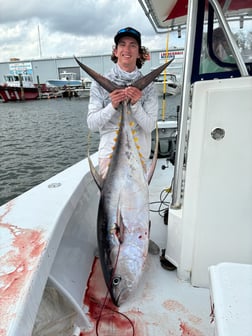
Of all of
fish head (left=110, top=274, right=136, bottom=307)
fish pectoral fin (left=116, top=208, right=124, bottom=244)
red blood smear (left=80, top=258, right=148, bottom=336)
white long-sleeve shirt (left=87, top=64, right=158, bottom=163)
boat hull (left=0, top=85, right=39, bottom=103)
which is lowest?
boat hull (left=0, top=85, right=39, bottom=103)

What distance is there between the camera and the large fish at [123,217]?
151cm

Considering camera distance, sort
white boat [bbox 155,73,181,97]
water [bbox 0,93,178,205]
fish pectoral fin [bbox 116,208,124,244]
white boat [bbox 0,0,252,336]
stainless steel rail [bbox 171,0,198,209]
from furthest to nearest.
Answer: white boat [bbox 155,73,181,97] → water [bbox 0,93,178,205] → stainless steel rail [bbox 171,0,198,209] → fish pectoral fin [bbox 116,208,124,244] → white boat [bbox 0,0,252,336]

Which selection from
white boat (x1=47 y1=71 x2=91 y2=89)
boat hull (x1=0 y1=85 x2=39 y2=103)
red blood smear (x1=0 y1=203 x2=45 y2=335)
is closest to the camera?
red blood smear (x1=0 y1=203 x2=45 y2=335)

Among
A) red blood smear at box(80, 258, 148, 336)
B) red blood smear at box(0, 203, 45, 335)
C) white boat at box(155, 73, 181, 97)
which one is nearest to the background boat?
white boat at box(155, 73, 181, 97)

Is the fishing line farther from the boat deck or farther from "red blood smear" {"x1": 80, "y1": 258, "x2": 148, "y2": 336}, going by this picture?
"red blood smear" {"x1": 80, "y1": 258, "x2": 148, "y2": 336}

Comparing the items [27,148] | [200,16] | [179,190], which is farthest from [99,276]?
[27,148]

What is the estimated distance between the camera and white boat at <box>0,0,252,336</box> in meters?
1.40

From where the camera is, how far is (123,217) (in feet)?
5.00

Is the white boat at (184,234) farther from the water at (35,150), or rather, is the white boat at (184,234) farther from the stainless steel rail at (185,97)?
the water at (35,150)

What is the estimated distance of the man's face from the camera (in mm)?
1734

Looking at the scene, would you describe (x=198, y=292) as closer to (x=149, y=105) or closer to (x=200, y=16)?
(x=149, y=105)

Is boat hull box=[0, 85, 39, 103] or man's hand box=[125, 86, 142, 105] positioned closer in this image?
man's hand box=[125, 86, 142, 105]

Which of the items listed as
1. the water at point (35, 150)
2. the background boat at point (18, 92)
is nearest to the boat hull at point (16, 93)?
the background boat at point (18, 92)

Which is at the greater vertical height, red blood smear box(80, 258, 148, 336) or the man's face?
the man's face
